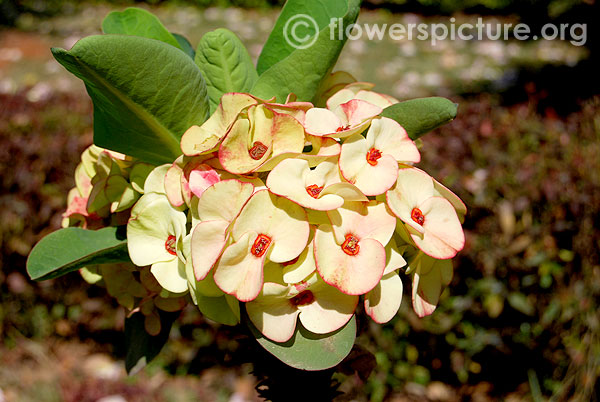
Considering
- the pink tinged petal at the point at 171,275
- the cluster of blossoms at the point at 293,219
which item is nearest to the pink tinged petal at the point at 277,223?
the cluster of blossoms at the point at 293,219

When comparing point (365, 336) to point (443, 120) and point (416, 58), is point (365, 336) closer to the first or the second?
point (443, 120)

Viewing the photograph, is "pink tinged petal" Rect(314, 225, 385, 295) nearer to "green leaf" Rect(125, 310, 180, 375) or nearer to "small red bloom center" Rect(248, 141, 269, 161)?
"small red bloom center" Rect(248, 141, 269, 161)

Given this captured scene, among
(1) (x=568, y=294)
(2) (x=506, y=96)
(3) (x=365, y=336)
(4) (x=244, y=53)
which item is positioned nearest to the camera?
(4) (x=244, y=53)

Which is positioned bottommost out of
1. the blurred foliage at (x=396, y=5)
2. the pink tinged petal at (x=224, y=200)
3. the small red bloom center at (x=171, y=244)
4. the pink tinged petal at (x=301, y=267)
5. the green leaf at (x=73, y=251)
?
the blurred foliage at (x=396, y=5)

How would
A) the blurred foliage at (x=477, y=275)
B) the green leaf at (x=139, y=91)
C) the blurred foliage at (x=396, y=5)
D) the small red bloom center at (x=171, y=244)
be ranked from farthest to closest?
the blurred foliage at (x=396, y=5) < the blurred foliage at (x=477, y=275) < the small red bloom center at (x=171, y=244) < the green leaf at (x=139, y=91)

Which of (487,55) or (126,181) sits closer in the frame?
(126,181)

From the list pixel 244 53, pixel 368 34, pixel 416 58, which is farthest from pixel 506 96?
pixel 244 53

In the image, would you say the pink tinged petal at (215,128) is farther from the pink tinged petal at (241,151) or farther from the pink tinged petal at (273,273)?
the pink tinged petal at (273,273)

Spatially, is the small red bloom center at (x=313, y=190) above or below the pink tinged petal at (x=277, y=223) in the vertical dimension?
above

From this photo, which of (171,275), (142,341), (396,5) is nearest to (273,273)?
(171,275)
